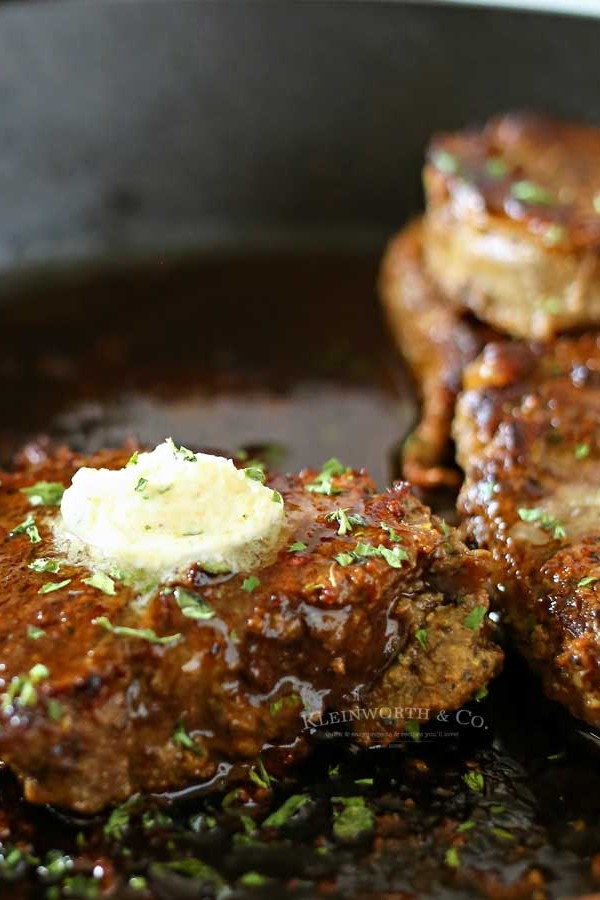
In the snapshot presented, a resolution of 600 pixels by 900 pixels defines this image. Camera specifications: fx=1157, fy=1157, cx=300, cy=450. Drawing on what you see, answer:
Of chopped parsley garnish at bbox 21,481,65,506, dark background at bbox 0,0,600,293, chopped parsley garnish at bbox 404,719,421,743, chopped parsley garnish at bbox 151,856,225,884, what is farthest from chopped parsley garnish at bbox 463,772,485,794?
dark background at bbox 0,0,600,293

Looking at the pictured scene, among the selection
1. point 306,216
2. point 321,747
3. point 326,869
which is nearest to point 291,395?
point 306,216

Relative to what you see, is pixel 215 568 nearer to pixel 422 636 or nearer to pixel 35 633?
pixel 35 633

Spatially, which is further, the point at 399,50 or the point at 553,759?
the point at 399,50

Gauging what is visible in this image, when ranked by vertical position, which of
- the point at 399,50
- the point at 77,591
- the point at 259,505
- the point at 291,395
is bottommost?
the point at 291,395

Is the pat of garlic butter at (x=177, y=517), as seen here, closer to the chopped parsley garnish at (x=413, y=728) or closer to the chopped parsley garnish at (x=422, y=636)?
the chopped parsley garnish at (x=422, y=636)

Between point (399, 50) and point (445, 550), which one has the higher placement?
point (399, 50)

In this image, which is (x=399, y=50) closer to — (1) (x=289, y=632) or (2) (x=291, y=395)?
(2) (x=291, y=395)

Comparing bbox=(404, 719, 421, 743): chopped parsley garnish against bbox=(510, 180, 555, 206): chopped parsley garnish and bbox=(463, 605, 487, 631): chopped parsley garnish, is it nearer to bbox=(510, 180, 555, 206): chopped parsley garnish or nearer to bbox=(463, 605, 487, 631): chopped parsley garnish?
bbox=(463, 605, 487, 631): chopped parsley garnish
